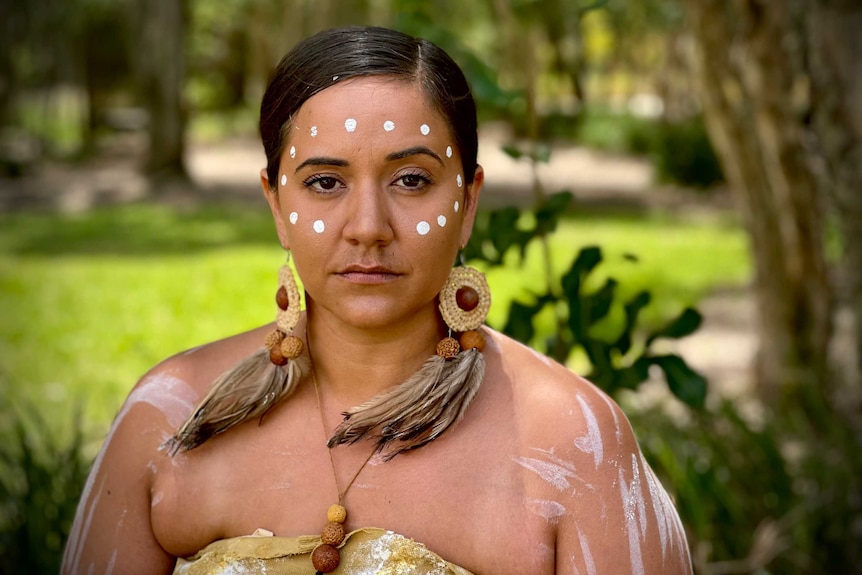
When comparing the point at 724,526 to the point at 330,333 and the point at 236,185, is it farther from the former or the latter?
the point at 236,185

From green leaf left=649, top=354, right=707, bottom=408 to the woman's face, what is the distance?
1144mm

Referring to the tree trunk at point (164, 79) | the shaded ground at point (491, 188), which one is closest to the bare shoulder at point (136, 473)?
the shaded ground at point (491, 188)

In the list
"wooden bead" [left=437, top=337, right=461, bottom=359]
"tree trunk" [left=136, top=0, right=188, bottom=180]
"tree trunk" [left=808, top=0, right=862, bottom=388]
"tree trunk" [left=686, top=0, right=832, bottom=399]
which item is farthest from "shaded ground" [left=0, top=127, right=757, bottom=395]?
"wooden bead" [left=437, top=337, right=461, bottom=359]

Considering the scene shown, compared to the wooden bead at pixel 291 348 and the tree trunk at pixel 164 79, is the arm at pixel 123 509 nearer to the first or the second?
the wooden bead at pixel 291 348

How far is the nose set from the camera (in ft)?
5.96

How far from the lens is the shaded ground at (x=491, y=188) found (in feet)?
32.6

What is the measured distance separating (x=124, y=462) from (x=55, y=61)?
26965 mm

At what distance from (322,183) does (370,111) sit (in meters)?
0.16

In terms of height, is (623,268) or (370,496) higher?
(370,496)

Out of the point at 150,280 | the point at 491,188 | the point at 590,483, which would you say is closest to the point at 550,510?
the point at 590,483

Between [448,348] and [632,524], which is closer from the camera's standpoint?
[632,524]

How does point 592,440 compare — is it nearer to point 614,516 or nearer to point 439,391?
point 614,516

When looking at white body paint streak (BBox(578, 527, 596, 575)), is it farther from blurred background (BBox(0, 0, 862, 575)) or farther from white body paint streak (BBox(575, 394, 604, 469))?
blurred background (BBox(0, 0, 862, 575))

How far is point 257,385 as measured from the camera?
2018 mm
